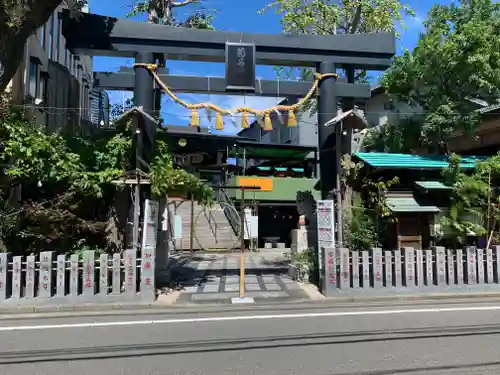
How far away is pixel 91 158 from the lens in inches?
445

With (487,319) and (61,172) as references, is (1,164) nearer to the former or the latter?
(61,172)

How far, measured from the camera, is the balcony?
86.4ft

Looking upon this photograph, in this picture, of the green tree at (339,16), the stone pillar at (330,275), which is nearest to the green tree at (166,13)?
the green tree at (339,16)

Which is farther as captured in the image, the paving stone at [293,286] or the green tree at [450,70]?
the green tree at [450,70]

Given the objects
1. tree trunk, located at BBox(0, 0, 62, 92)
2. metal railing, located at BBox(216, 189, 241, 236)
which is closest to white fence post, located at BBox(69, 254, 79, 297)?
tree trunk, located at BBox(0, 0, 62, 92)

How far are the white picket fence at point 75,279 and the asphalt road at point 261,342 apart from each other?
3.07 ft

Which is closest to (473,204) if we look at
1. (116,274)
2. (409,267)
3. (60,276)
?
(409,267)

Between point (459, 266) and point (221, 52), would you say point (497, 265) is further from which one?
point (221, 52)

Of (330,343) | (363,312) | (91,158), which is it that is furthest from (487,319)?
(91,158)

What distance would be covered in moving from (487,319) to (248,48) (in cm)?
852

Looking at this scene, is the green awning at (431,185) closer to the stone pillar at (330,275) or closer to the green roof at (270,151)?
the stone pillar at (330,275)

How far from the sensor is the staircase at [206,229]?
76.5ft

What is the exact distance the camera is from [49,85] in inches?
664

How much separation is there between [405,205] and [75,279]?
8329 mm
